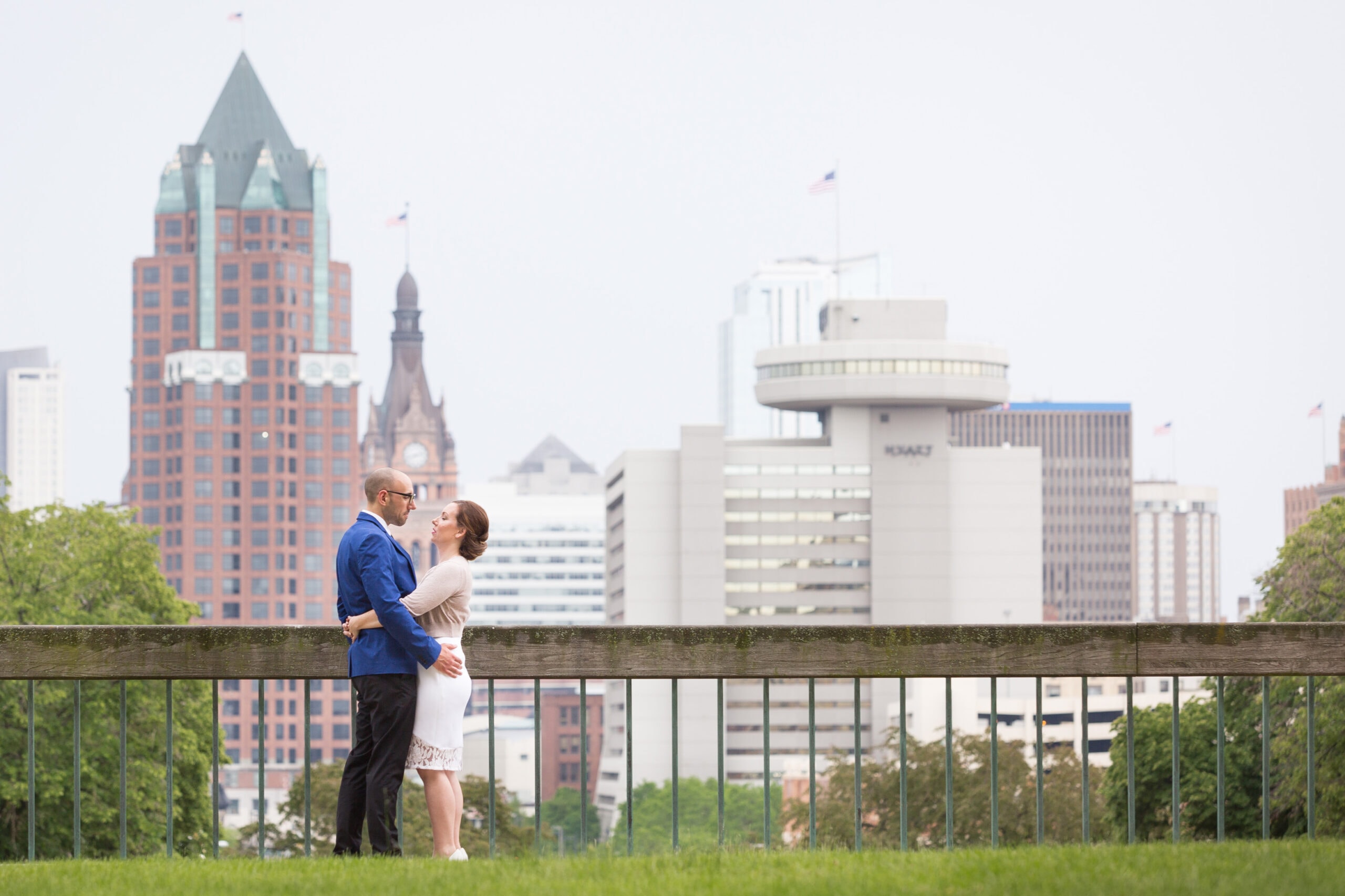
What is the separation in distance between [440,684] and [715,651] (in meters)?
1.26

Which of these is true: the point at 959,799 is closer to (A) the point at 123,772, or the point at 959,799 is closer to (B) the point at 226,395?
(A) the point at 123,772

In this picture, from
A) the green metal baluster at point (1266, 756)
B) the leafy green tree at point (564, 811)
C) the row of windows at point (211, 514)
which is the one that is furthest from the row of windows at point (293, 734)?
the green metal baluster at point (1266, 756)

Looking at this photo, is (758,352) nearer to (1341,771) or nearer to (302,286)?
(302,286)

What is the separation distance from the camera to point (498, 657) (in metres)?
7.77

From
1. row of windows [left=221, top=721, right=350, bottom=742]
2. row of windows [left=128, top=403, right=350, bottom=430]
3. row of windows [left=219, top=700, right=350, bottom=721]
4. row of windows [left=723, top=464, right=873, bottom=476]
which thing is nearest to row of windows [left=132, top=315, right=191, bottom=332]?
row of windows [left=128, top=403, right=350, bottom=430]

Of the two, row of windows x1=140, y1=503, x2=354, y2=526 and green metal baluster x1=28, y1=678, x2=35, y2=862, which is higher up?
green metal baluster x1=28, y1=678, x2=35, y2=862

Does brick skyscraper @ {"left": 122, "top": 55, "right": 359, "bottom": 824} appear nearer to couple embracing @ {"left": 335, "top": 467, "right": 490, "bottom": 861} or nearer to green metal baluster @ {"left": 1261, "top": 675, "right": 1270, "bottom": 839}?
couple embracing @ {"left": 335, "top": 467, "right": 490, "bottom": 861}

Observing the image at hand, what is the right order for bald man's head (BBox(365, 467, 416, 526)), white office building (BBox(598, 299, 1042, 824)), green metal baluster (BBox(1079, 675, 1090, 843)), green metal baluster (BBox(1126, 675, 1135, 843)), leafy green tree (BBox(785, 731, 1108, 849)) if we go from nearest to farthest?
green metal baluster (BBox(1079, 675, 1090, 843)) → green metal baluster (BBox(1126, 675, 1135, 843)) → bald man's head (BBox(365, 467, 416, 526)) → leafy green tree (BBox(785, 731, 1108, 849)) → white office building (BBox(598, 299, 1042, 824))

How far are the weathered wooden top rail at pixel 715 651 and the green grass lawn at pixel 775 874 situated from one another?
102cm

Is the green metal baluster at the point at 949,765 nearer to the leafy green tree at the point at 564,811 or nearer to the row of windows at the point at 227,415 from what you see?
the leafy green tree at the point at 564,811

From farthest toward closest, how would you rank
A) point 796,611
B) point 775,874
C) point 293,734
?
point 293,734
point 796,611
point 775,874

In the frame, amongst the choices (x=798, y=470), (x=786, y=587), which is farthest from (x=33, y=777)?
(x=798, y=470)

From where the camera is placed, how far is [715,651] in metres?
7.75

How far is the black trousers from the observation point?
7250 millimetres
